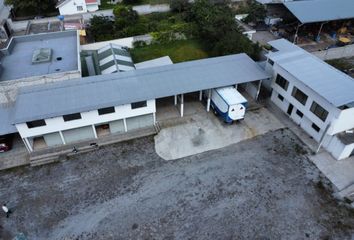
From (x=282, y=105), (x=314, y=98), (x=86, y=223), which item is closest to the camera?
(x=86, y=223)

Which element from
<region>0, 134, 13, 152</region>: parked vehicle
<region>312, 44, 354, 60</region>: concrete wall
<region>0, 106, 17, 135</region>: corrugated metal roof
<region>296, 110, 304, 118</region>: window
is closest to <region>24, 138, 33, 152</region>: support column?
<region>0, 106, 17, 135</region>: corrugated metal roof

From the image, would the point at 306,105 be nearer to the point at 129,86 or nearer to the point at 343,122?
the point at 343,122

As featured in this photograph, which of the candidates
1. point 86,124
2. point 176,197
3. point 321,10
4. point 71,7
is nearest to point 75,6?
point 71,7

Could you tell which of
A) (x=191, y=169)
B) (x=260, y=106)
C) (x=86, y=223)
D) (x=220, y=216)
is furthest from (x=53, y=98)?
(x=260, y=106)

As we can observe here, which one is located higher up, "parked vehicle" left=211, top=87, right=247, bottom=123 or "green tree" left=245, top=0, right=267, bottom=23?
"green tree" left=245, top=0, right=267, bottom=23

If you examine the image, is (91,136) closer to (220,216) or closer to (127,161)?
(127,161)

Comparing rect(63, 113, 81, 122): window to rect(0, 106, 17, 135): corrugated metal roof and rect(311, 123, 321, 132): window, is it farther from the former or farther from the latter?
rect(311, 123, 321, 132): window

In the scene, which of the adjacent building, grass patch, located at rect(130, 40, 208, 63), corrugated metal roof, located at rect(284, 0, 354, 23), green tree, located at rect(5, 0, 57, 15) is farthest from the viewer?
green tree, located at rect(5, 0, 57, 15)
